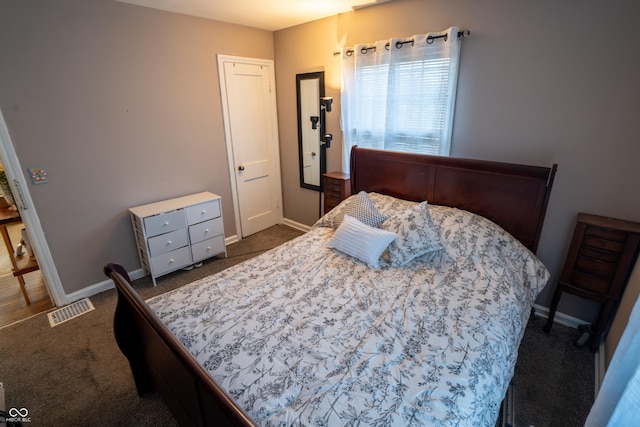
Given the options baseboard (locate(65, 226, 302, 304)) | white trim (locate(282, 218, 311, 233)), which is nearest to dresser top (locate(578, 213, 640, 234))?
white trim (locate(282, 218, 311, 233))

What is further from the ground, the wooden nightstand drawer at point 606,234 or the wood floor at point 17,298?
the wooden nightstand drawer at point 606,234

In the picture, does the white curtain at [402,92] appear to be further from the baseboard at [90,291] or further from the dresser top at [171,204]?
the baseboard at [90,291]

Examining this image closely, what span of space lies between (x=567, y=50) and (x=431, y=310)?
195 cm

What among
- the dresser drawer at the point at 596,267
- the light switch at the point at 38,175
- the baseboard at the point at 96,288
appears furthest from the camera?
the baseboard at the point at 96,288

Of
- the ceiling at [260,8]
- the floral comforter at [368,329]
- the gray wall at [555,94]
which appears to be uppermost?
the ceiling at [260,8]

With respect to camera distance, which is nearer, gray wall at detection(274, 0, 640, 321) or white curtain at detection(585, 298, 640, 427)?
white curtain at detection(585, 298, 640, 427)

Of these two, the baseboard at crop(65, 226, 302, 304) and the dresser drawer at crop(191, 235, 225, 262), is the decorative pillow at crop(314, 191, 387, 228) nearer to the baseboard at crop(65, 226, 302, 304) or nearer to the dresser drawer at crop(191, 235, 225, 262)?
the dresser drawer at crop(191, 235, 225, 262)

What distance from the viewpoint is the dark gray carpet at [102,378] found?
1.71 m

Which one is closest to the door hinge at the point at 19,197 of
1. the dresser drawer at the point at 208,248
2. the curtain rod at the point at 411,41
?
the dresser drawer at the point at 208,248

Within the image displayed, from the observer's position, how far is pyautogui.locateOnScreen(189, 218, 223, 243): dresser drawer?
122 inches

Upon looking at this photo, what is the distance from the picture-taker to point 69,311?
8.53ft

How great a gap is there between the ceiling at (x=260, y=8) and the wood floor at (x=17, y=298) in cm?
282

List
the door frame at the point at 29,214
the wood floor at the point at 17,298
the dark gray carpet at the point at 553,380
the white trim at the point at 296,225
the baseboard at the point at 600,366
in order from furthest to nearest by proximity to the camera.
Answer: the white trim at the point at 296,225 < the wood floor at the point at 17,298 < the door frame at the point at 29,214 < the baseboard at the point at 600,366 < the dark gray carpet at the point at 553,380

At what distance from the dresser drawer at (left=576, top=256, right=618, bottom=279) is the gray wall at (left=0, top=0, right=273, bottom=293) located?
3.49 m
